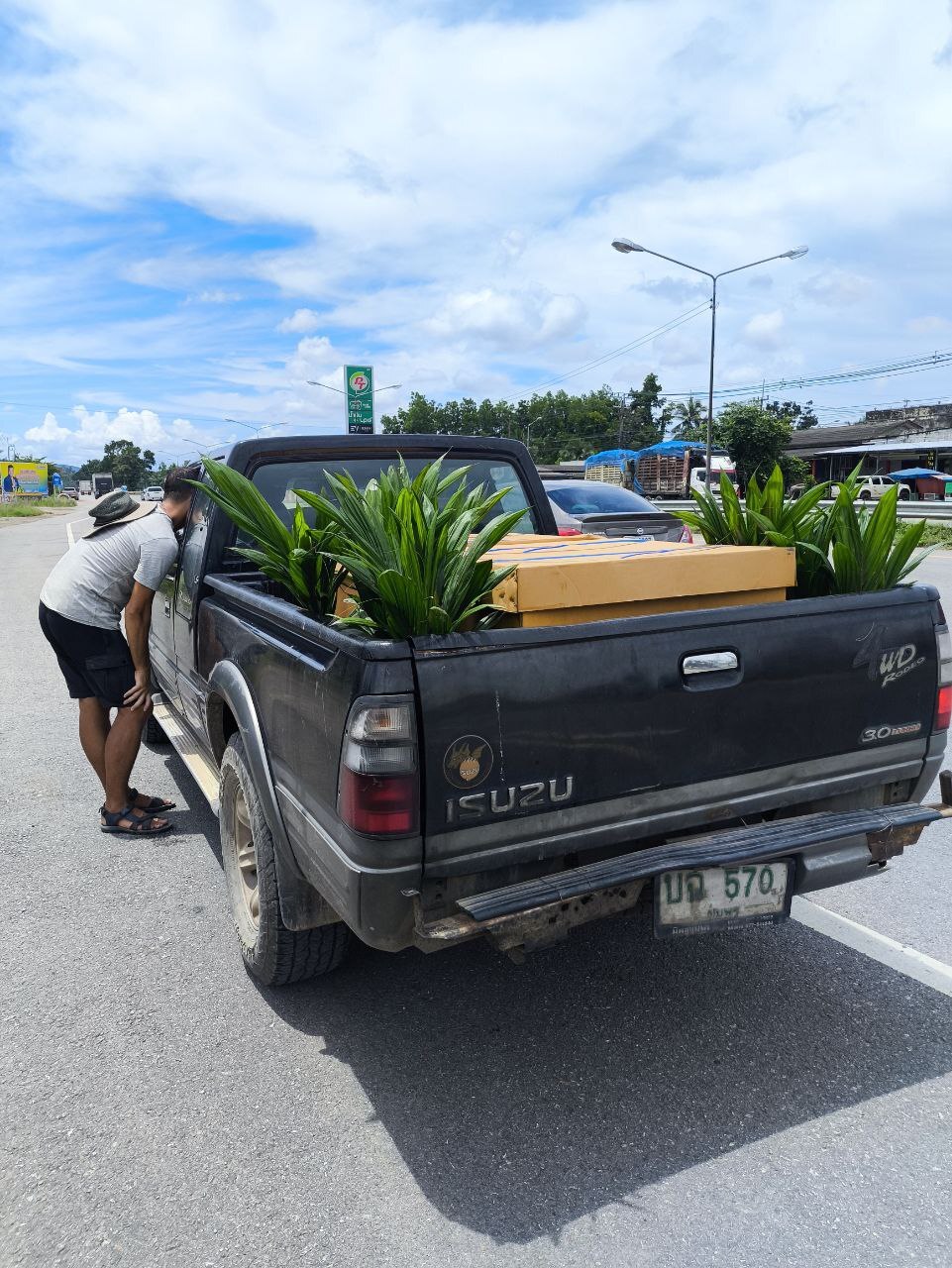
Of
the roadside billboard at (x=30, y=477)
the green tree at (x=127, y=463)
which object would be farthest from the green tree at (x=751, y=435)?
the green tree at (x=127, y=463)

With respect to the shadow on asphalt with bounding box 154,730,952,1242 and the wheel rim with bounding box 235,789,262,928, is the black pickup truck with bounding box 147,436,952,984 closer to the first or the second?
the wheel rim with bounding box 235,789,262,928

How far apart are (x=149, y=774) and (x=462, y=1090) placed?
3658 millimetres

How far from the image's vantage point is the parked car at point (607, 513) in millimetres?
9094

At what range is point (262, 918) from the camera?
3098 mm

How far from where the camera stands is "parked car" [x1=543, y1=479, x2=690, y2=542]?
9.09 m

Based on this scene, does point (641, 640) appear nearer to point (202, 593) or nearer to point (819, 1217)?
point (819, 1217)

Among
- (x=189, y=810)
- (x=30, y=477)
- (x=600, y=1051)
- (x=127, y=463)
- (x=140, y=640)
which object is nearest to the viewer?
(x=600, y=1051)

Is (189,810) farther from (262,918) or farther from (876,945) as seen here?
(876,945)

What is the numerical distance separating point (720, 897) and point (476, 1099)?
908 mm

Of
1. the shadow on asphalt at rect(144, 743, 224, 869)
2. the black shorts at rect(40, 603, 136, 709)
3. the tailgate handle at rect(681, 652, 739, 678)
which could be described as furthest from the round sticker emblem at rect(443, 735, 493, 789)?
the black shorts at rect(40, 603, 136, 709)

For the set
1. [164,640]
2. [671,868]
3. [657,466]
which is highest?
[657,466]

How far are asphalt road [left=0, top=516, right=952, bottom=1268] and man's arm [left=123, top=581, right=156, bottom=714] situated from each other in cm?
103

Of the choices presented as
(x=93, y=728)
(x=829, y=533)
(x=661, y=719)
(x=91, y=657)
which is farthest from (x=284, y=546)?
(x=93, y=728)

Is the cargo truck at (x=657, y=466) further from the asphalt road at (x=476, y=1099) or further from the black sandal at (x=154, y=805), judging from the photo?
the asphalt road at (x=476, y=1099)
